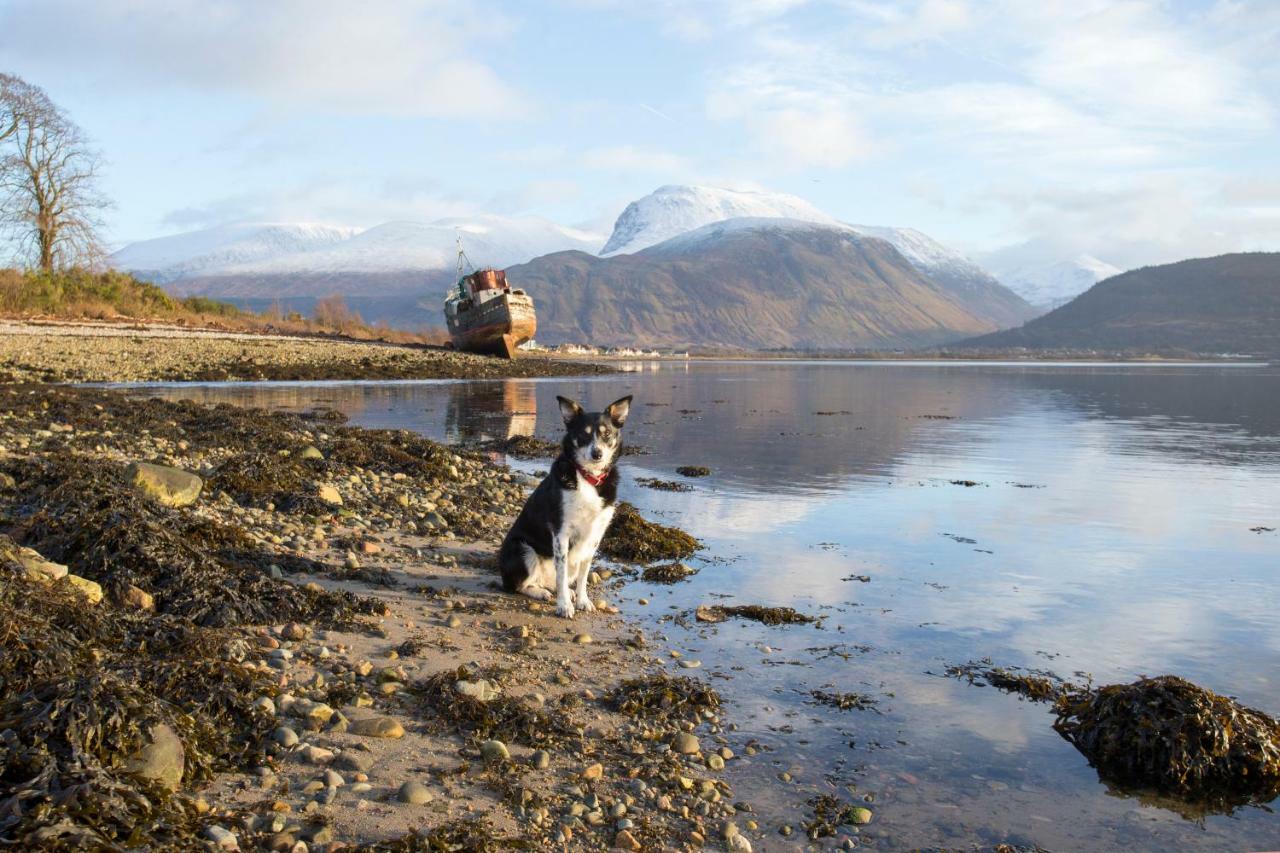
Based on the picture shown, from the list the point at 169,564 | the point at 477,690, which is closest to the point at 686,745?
the point at 477,690

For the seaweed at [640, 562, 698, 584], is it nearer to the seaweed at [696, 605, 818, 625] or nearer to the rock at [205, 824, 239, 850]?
the seaweed at [696, 605, 818, 625]

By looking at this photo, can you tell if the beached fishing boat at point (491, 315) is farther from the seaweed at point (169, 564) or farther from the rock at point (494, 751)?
the rock at point (494, 751)

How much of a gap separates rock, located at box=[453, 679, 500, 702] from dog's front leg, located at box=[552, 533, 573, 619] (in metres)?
1.92

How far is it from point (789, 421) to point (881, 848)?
24808 millimetres

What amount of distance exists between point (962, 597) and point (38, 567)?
7977 mm

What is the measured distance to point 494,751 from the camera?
5023 mm

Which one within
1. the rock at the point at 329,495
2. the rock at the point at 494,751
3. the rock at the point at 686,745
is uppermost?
the rock at the point at 329,495

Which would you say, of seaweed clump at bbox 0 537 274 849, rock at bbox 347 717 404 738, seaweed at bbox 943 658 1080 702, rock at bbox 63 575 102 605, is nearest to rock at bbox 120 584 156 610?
rock at bbox 63 575 102 605

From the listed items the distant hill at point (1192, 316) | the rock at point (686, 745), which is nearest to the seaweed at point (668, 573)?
the rock at point (686, 745)

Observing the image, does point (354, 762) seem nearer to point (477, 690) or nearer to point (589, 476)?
point (477, 690)

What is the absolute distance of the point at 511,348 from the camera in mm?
69750

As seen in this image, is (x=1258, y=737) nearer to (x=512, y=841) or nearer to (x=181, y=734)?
(x=512, y=841)

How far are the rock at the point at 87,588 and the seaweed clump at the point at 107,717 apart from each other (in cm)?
11

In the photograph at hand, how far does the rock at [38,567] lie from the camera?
5996mm
